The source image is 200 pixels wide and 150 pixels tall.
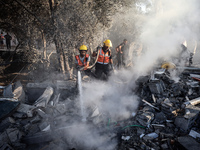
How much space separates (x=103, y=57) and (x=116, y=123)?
301 cm

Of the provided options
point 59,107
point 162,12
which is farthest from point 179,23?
point 59,107

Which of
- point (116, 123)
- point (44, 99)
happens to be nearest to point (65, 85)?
point (44, 99)

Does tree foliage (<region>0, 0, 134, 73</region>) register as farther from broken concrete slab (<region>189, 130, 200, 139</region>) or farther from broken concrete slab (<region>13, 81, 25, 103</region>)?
broken concrete slab (<region>189, 130, 200, 139</region>)

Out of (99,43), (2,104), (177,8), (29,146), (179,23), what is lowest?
(29,146)

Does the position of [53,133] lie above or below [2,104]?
below

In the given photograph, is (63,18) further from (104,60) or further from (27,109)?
(27,109)

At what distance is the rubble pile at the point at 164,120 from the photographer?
3.20 meters

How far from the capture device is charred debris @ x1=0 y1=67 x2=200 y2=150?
324cm

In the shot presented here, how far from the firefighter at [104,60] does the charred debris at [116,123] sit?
1.85 m

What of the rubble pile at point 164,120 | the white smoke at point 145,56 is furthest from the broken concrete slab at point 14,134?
the rubble pile at point 164,120

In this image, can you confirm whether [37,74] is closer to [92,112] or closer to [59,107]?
[59,107]

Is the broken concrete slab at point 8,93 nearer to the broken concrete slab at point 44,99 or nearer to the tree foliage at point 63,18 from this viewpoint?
the broken concrete slab at point 44,99

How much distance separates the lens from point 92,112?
13.6 feet

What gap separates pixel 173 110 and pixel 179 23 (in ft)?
33.3
